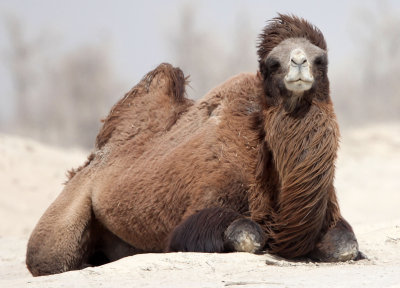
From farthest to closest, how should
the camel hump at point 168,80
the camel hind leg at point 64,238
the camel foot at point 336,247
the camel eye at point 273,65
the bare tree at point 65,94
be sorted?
the bare tree at point 65,94, the camel hump at point 168,80, the camel hind leg at point 64,238, the camel eye at point 273,65, the camel foot at point 336,247

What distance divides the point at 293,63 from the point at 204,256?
4.51 feet

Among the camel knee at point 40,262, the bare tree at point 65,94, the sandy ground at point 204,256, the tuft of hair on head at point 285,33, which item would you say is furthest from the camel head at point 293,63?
the bare tree at point 65,94

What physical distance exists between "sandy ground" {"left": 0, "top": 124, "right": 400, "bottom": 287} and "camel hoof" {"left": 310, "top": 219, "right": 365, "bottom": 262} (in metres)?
0.11

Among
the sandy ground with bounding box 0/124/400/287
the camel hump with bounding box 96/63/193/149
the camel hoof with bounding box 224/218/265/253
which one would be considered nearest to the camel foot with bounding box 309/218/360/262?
the sandy ground with bounding box 0/124/400/287

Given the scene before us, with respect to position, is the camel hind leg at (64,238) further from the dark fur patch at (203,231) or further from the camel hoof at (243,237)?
the camel hoof at (243,237)

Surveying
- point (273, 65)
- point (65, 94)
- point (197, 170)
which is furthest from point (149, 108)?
point (65, 94)

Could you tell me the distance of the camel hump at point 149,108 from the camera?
23.1 ft

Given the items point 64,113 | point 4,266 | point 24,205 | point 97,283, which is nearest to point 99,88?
point 64,113

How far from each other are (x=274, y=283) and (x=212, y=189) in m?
1.52

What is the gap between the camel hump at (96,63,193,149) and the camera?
7.05m

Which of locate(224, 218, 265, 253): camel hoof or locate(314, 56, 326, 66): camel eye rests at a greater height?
locate(314, 56, 326, 66): camel eye

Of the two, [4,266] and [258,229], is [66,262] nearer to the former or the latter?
[4,266]

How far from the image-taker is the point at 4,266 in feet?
27.3

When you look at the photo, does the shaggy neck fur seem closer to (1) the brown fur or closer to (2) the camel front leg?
(1) the brown fur
